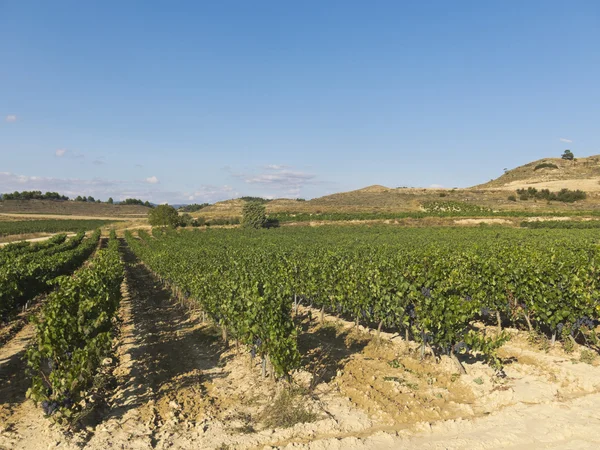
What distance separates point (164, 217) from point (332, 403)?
7321cm

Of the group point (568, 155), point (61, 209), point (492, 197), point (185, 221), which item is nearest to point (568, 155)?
point (568, 155)

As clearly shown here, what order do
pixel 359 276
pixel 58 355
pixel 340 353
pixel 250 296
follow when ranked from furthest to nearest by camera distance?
pixel 359 276, pixel 340 353, pixel 250 296, pixel 58 355

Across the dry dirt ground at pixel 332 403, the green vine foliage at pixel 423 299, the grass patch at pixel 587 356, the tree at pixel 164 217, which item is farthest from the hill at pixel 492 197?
the dry dirt ground at pixel 332 403

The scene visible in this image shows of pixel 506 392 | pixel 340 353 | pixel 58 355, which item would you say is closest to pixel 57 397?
pixel 58 355

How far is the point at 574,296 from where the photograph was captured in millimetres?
10773

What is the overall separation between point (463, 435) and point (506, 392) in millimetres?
2225

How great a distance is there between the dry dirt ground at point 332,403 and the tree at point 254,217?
58.3m

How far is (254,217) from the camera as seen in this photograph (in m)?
71.2

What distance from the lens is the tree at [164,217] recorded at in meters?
75.1

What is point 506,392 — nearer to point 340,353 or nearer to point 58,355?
point 340,353

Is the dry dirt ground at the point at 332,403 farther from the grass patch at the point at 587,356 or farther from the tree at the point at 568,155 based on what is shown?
the tree at the point at 568,155

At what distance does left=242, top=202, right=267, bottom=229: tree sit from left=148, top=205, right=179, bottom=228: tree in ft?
51.0

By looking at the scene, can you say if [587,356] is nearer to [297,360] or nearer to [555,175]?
[297,360]

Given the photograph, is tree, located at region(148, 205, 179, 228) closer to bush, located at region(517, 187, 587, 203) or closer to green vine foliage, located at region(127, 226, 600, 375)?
green vine foliage, located at region(127, 226, 600, 375)
